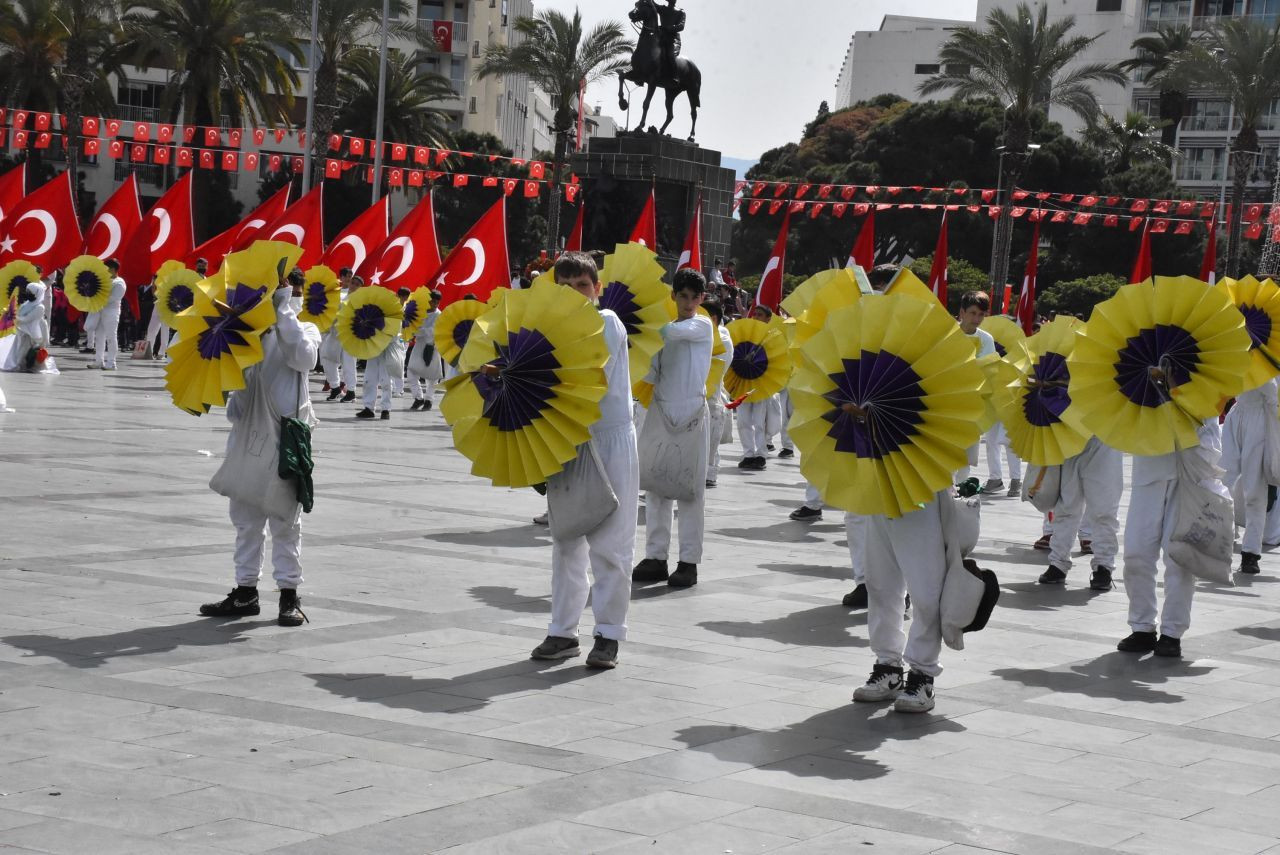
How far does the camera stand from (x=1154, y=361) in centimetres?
816

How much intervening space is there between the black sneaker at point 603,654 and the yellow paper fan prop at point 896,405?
1.35 metres

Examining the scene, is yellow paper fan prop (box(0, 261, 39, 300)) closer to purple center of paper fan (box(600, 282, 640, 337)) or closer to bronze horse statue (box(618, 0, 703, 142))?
bronze horse statue (box(618, 0, 703, 142))

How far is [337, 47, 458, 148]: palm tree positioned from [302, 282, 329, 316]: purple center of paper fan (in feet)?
96.9

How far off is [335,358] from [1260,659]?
56.3ft

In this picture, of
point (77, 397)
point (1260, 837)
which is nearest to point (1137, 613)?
point (1260, 837)

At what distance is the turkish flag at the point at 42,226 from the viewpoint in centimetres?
2247

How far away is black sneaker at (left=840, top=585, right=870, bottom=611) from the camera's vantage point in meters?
9.24

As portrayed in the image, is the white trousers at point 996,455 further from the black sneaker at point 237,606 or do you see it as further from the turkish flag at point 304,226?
the black sneaker at point 237,606

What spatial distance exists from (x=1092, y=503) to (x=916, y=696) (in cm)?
467

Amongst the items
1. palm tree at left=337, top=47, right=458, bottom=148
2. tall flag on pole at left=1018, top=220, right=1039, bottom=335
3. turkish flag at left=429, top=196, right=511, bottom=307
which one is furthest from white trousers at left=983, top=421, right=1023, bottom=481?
palm tree at left=337, top=47, right=458, bottom=148

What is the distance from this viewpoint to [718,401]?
49.3 feet

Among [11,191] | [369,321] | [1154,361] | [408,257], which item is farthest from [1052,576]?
[11,191]

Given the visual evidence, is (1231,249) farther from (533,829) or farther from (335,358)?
(533,829)

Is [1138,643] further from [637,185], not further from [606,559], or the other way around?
[637,185]
